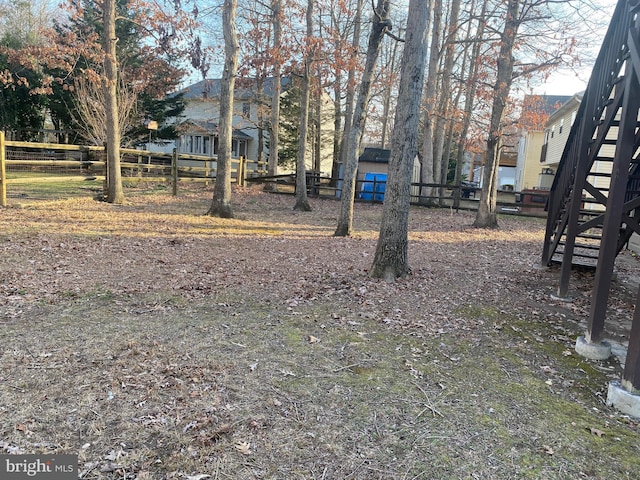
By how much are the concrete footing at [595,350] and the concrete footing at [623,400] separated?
32.0 inches

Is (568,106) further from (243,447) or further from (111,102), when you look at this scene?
(243,447)

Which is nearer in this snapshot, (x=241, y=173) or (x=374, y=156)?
(x=241, y=173)

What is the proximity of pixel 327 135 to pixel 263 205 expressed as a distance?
67.2 ft

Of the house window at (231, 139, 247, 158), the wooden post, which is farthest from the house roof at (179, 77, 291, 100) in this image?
the wooden post

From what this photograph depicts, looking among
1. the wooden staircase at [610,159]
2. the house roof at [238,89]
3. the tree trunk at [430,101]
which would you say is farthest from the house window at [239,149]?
the wooden staircase at [610,159]

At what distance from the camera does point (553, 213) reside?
24.7ft

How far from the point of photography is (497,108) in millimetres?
11984

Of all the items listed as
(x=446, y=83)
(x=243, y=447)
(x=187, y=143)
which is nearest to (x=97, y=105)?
(x=187, y=143)

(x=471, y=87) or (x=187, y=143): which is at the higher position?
(x=471, y=87)

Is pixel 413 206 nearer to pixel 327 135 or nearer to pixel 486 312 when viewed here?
pixel 486 312

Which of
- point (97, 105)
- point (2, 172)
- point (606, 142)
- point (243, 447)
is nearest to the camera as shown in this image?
point (243, 447)

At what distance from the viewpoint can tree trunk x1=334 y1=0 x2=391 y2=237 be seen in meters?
8.26

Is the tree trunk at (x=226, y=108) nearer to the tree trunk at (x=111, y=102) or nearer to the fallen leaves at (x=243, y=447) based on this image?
the tree trunk at (x=111, y=102)

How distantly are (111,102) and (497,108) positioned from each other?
34.4 feet
